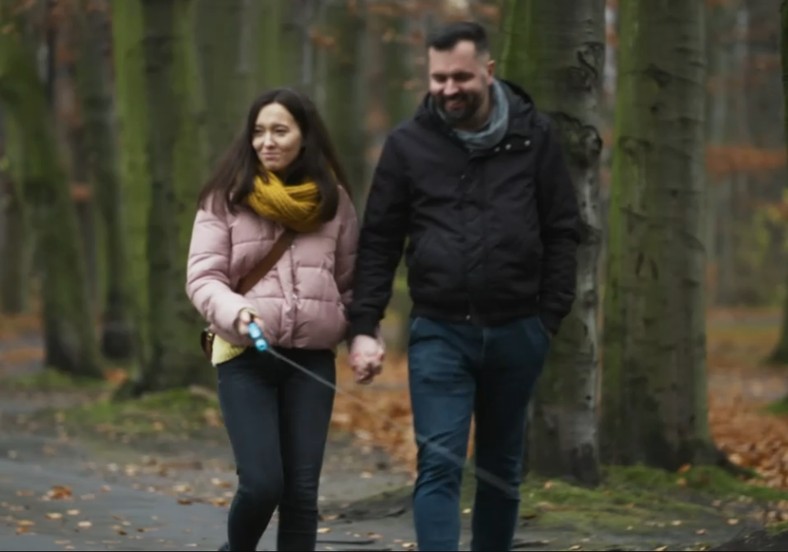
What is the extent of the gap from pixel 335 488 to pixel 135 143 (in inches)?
234

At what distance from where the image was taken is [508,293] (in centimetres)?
760

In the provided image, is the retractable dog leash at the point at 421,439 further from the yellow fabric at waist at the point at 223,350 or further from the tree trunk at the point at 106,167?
the tree trunk at the point at 106,167

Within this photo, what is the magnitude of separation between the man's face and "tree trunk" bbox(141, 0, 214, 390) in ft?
39.3

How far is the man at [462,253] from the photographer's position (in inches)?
297

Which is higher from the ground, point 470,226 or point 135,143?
point 135,143

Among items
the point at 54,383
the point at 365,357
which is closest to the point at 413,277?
the point at 365,357

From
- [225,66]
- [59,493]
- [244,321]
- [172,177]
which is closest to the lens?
[244,321]

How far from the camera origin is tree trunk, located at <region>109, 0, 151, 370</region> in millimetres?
19281

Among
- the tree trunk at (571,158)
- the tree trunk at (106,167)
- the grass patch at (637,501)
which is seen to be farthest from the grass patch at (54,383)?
the tree trunk at (571,158)

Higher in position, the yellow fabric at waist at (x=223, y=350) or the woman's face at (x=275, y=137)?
the woman's face at (x=275, y=137)

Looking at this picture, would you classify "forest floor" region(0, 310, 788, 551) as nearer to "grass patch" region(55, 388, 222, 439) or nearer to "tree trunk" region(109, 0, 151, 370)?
"grass patch" region(55, 388, 222, 439)

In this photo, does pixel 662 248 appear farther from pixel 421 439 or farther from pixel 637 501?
pixel 421 439

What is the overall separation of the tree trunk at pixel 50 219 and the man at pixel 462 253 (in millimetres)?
16898

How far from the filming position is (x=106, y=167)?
101 feet
